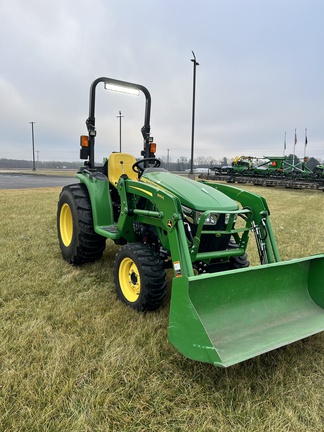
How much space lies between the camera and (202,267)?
3029 mm

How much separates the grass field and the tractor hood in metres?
1.04

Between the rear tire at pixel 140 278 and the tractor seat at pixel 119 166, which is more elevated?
the tractor seat at pixel 119 166

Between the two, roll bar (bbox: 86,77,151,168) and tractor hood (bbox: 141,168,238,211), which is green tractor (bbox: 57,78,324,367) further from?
roll bar (bbox: 86,77,151,168)

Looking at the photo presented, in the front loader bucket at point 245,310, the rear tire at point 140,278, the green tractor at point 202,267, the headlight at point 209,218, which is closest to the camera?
the front loader bucket at point 245,310

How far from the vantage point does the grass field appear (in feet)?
5.67

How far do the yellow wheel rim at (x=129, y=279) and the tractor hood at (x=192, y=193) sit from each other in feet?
2.52

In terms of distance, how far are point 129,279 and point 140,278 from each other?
34 centimetres

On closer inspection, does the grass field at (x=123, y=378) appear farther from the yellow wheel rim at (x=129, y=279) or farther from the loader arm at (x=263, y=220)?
the loader arm at (x=263, y=220)

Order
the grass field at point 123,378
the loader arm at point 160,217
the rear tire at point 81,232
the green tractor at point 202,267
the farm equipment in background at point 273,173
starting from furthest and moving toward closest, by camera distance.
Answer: the farm equipment in background at point 273,173, the rear tire at point 81,232, the loader arm at point 160,217, the green tractor at point 202,267, the grass field at point 123,378

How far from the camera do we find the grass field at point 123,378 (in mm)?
1728

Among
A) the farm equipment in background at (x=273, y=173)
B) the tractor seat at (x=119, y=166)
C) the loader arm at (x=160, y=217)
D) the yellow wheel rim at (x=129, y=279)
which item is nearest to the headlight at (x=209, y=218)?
the loader arm at (x=160, y=217)

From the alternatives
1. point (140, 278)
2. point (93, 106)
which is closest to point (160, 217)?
point (140, 278)

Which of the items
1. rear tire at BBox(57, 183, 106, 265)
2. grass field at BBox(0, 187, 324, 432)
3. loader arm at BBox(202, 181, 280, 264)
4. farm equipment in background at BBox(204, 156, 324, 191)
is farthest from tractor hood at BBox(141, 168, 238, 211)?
farm equipment in background at BBox(204, 156, 324, 191)

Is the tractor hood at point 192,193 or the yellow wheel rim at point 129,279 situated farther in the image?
the yellow wheel rim at point 129,279
